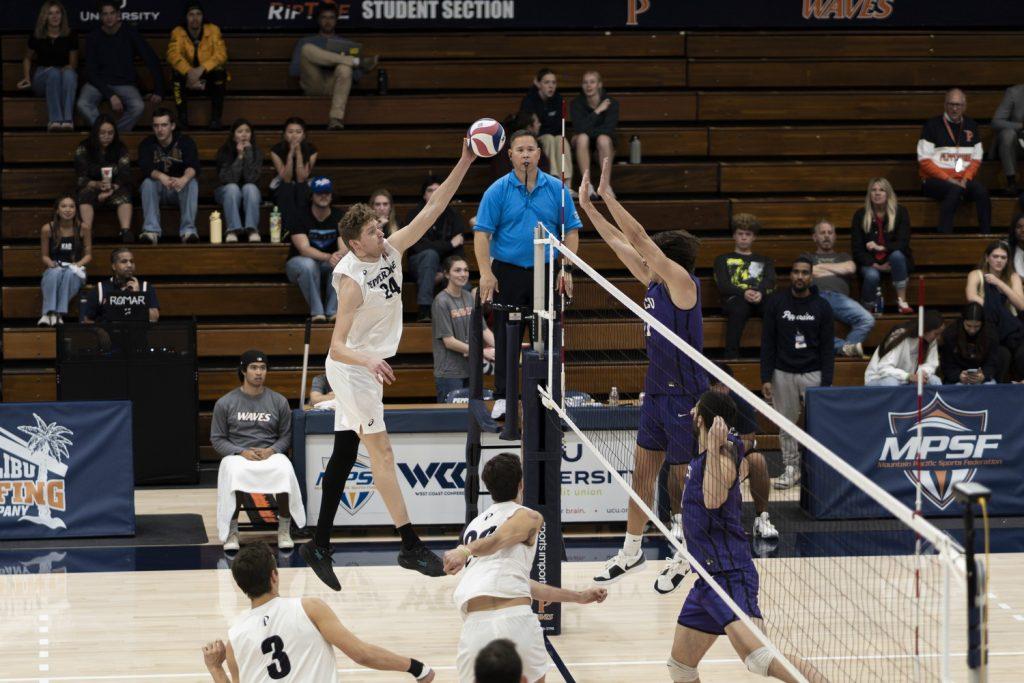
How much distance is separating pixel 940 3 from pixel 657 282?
13136 millimetres

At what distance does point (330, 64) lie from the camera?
18.2 m

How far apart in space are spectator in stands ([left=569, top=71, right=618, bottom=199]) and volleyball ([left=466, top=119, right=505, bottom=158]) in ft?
30.4

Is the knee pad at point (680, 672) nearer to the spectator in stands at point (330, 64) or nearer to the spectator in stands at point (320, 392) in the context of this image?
the spectator in stands at point (320, 392)

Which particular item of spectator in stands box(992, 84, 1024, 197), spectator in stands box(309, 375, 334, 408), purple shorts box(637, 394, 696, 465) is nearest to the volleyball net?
purple shorts box(637, 394, 696, 465)

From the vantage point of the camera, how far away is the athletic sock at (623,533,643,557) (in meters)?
9.25

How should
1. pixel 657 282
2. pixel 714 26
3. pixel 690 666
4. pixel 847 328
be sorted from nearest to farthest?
pixel 690 666, pixel 657 282, pixel 847 328, pixel 714 26

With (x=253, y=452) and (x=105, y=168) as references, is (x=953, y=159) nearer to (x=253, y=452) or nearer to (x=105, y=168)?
(x=253, y=452)

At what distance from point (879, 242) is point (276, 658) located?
1221 cm

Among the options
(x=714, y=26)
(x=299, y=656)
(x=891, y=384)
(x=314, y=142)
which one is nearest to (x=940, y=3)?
(x=714, y=26)

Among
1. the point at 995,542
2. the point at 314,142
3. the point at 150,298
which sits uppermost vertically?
the point at 314,142

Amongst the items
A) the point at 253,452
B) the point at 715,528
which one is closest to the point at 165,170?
the point at 253,452

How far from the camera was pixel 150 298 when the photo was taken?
612 inches

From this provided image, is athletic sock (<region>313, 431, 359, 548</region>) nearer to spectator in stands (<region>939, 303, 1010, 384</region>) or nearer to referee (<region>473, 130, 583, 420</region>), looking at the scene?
referee (<region>473, 130, 583, 420</region>)

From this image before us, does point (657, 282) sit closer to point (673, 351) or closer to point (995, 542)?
point (673, 351)
